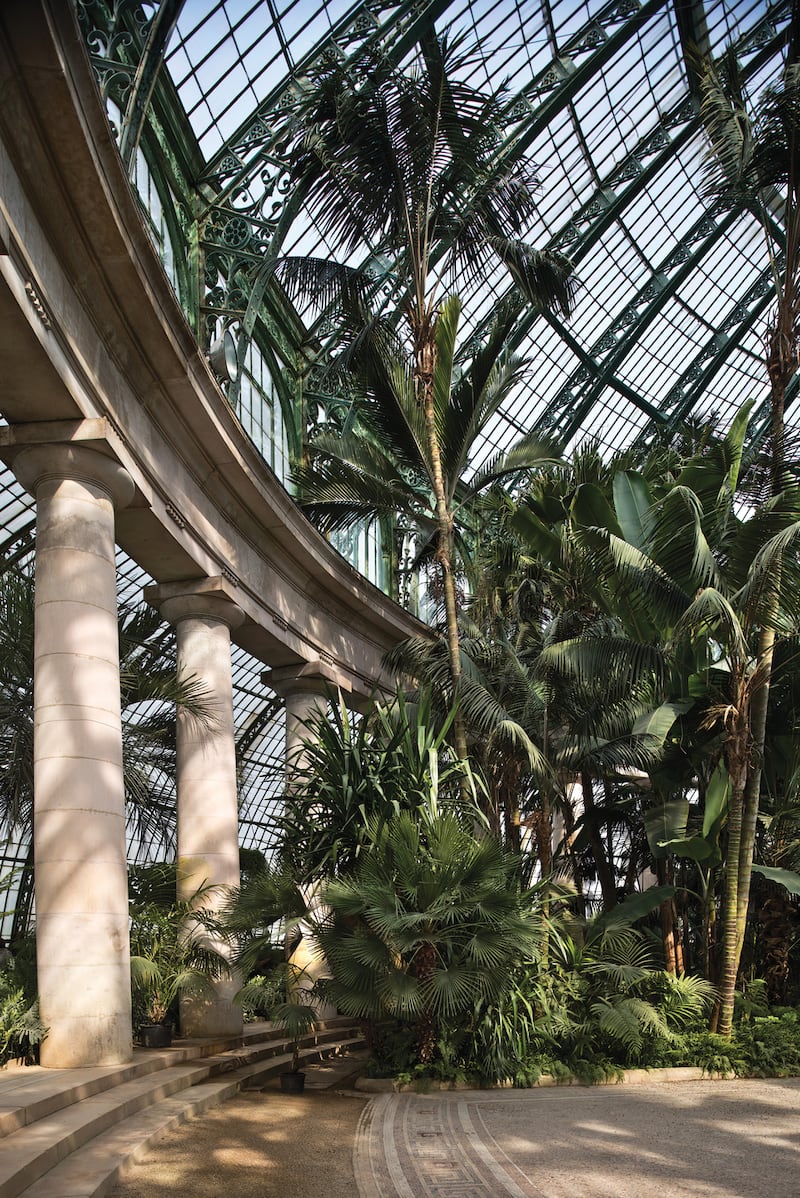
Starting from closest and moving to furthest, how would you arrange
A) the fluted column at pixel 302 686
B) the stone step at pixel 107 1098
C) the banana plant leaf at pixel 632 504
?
the stone step at pixel 107 1098, the banana plant leaf at pixel 632 504, the fluted column at pixel 302 686

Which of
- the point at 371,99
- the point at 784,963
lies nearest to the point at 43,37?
the point at 371,99

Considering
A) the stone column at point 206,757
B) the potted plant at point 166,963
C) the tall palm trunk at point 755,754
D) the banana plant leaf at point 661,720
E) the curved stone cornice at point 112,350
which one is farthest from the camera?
the stone column at point 206,757

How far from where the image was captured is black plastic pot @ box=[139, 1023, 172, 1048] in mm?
13547

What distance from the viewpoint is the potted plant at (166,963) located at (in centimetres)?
1375

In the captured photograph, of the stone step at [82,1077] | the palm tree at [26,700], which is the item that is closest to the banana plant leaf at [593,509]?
the palm tree at [26,700]

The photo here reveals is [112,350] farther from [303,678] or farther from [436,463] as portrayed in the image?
[303,678]

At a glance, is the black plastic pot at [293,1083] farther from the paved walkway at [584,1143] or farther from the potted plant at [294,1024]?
the paved walkway at [584,1143]

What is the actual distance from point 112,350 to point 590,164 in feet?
63.8

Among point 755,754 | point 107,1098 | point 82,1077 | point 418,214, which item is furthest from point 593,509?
point 107,1098

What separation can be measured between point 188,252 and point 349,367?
4154mm

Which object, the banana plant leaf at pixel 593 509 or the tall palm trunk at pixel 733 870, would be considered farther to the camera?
the banana plant leaf at pixel 593 509

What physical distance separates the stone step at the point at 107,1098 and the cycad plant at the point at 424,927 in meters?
1.80

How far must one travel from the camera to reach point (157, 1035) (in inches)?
534

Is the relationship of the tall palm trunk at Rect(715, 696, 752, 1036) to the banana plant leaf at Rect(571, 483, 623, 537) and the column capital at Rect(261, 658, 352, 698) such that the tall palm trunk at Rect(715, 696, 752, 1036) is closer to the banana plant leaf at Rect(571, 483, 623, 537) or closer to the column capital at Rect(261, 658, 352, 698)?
the banana plant leaf at Rect(571, 483, 623, 537)
